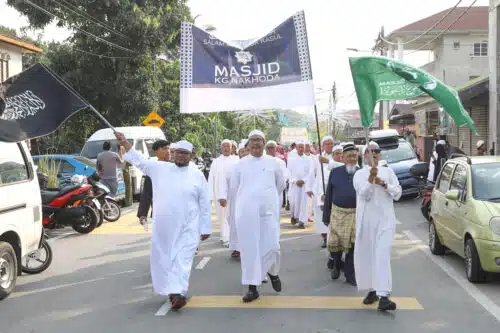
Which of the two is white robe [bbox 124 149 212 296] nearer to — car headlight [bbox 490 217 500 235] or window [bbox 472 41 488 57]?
car headlight [bbox 490 217 500 235]

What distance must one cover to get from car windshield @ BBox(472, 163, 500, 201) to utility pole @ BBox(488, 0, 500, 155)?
11.4 metres

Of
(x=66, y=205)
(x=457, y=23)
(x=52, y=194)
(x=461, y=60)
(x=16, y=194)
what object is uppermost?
(x=457, y=23)

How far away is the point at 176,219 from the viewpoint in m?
6.58

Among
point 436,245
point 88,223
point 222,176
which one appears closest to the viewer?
point 436,245

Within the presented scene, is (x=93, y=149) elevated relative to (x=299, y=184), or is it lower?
elevated

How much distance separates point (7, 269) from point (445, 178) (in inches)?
246

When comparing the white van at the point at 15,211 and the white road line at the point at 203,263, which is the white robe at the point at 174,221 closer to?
the white van at the point at 15,211

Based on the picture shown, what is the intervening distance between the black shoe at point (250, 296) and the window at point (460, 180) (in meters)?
3.12

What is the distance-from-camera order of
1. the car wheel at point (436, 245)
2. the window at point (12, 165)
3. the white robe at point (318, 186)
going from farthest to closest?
the white robe at point (318, 186), the car wheel at point (436, 245), the window at point (12, 165)

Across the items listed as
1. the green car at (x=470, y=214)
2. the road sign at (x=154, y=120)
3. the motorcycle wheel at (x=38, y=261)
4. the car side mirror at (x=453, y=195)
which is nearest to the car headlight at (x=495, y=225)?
the green car at (x=470, y=214)

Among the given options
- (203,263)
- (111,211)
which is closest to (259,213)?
(203,263)

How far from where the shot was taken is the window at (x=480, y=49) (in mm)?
47375

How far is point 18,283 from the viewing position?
26.1 feet

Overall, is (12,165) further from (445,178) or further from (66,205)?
(445,178)
